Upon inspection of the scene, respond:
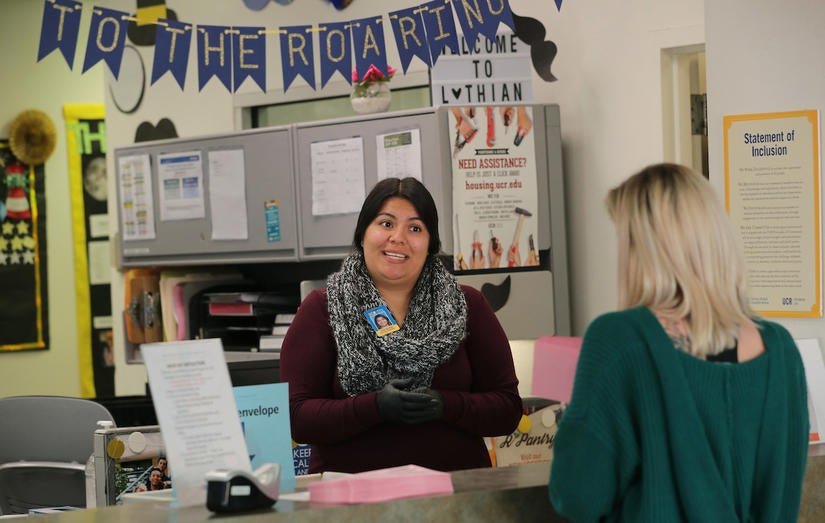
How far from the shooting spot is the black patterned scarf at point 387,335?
2646mm

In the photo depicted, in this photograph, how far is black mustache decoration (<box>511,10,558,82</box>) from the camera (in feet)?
16.1

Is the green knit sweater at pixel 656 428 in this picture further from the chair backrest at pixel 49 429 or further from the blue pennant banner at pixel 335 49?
the blue pennant banner at pixel 335 49

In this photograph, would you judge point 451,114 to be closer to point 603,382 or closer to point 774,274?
point 774,274

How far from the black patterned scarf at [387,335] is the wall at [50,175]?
565cm

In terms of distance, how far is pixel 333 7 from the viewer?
559 centimetres

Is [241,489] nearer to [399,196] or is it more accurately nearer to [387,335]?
[387,335]

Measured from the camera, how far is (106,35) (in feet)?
11.7

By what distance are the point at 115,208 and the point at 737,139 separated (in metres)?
4.50

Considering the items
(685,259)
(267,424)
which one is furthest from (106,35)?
(685,259)

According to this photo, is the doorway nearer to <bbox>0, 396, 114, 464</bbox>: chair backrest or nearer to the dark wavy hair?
the dark wavy hair

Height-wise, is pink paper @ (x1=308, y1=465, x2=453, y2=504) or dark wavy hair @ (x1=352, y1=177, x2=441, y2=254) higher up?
dark wavy hair @ (x1=352, y1=177, x2=441, y2=254)

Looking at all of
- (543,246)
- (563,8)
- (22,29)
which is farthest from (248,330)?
(22,29)

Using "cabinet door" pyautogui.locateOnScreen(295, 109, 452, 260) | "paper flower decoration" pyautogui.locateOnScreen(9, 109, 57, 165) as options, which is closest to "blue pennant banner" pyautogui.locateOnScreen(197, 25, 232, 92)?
"cabinet door" pyautogui.locateOnScreen(295, 109, 452, 260)

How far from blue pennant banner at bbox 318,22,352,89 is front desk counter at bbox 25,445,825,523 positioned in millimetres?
1911
